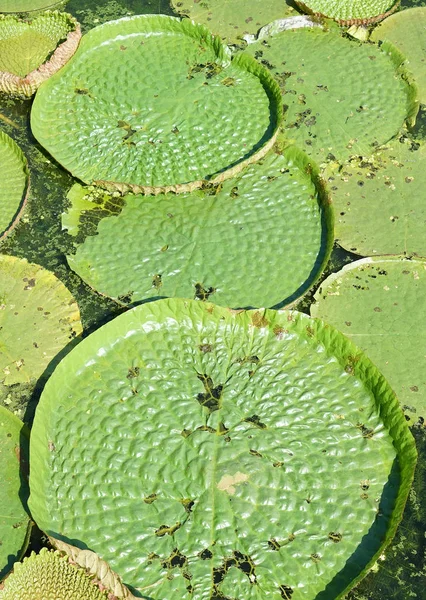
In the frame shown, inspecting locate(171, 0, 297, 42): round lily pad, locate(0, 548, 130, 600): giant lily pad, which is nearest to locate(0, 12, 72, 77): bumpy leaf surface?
locate(171, 0, 297, 42): round lily pad

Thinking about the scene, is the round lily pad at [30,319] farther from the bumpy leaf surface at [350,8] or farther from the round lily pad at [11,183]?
the bumpy leaf surface at [350,8]

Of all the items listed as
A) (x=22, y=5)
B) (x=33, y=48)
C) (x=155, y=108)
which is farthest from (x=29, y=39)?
(x=155, y=108)

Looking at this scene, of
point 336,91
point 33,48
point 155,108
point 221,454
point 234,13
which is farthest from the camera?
point 234,13

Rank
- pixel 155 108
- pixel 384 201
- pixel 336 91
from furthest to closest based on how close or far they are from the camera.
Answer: pixel 336 91
pixel 155 108
pixel 384 201

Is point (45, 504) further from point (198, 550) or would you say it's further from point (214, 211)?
point (214, 211)

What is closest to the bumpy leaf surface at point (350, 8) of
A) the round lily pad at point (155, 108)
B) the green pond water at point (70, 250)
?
the green pond water at point (70, 250)

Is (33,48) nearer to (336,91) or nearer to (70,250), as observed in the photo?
(70,250)

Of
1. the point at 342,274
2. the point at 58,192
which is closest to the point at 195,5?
the point at 58,192

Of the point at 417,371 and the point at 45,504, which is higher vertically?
the point at 417,371
